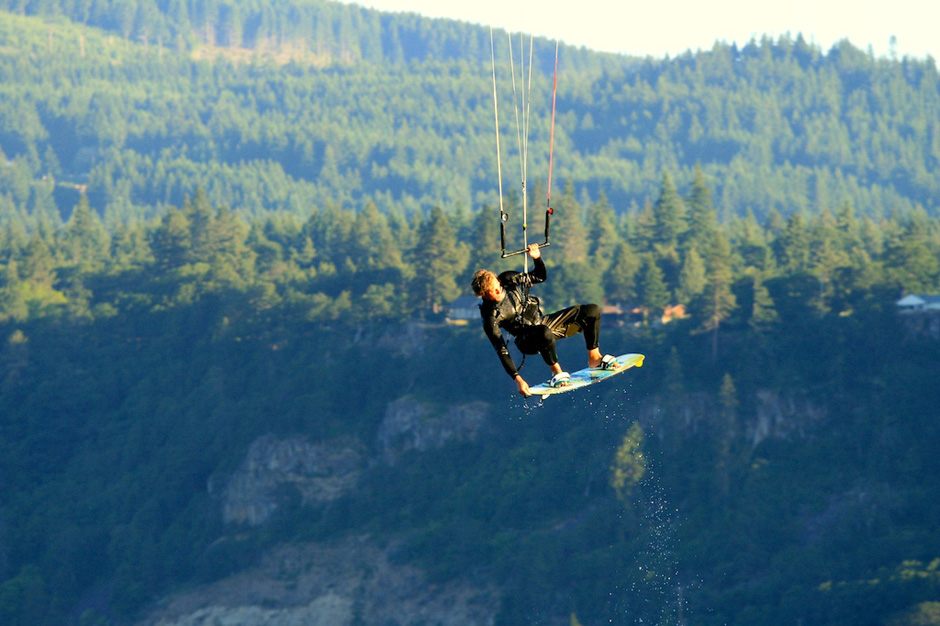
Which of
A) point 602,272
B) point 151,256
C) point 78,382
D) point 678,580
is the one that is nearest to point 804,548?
point 678,580

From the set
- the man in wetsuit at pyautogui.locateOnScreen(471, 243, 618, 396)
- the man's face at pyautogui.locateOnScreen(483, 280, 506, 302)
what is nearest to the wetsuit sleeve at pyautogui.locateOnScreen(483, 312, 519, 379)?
A: the man in wetsuit at pyautogui.locateOnScreen(471, 243, 618, 396)

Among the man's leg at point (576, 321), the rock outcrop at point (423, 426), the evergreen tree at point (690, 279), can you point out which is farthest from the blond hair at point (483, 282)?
the evergreen tree at point (690, 279)

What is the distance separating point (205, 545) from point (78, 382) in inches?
891

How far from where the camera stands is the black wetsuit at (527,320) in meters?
21.0

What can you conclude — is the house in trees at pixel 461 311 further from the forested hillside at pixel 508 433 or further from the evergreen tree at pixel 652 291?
the evergreen tree at pixel 652 291

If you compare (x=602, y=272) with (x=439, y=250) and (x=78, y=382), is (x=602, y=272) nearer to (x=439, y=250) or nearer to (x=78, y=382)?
(x=439, y=250)

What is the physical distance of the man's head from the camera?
67.1 ft

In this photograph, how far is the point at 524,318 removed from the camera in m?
21.4

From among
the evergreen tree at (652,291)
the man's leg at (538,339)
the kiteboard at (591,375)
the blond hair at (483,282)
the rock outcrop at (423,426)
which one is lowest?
the rock outcrop at (423,426)

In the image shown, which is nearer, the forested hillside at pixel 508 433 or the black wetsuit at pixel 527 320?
the black wetsuit at pixel 527 320

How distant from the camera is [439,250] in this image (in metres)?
97.8

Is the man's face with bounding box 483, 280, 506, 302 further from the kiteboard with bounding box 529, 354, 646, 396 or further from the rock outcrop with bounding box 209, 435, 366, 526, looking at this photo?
the rock outcrop with bounding box 209, 435, 366, 526

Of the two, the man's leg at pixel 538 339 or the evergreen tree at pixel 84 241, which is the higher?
the man's leg at pixel 538 339

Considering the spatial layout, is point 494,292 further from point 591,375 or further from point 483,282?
point 591,375
